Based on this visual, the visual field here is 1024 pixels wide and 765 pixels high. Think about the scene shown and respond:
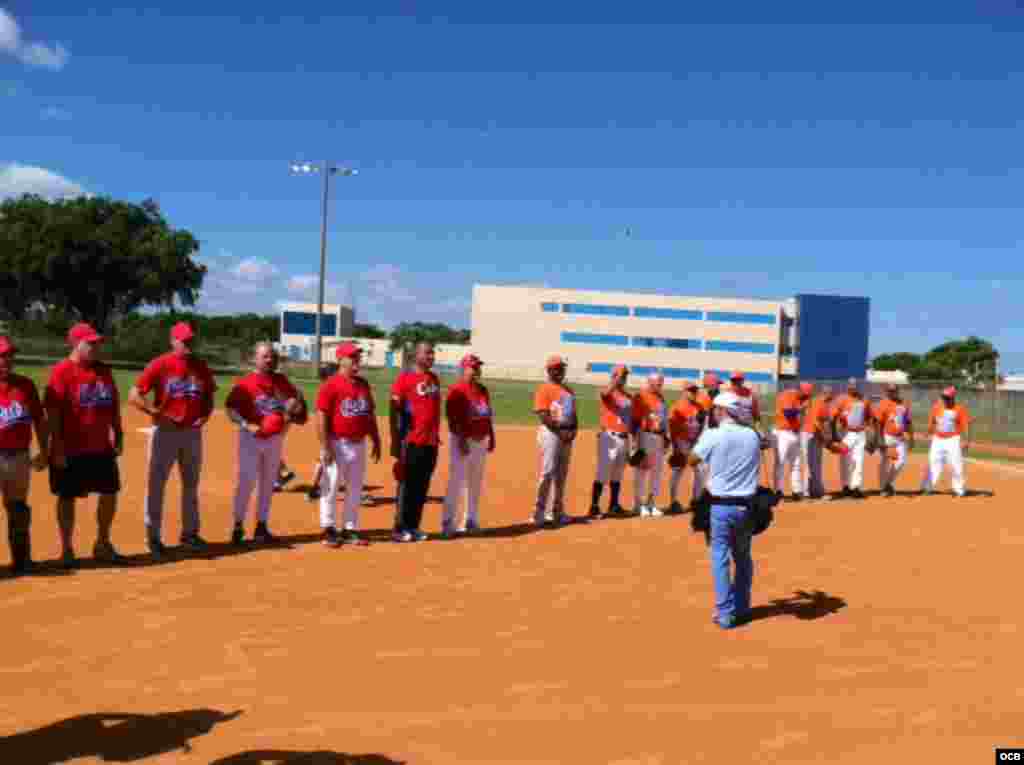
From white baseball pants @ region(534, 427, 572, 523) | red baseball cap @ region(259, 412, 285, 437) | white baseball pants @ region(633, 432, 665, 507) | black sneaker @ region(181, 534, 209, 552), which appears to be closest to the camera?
black sneaker @ region(181, 534, 209, 552)

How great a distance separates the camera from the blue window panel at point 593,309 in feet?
262

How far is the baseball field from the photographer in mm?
4125

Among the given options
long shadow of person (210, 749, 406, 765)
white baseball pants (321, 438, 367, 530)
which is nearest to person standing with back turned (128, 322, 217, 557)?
white baseball pants (321, 438, 367, 530)

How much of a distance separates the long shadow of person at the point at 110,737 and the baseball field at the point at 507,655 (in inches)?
0.5

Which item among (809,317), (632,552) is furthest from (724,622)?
(809,317)

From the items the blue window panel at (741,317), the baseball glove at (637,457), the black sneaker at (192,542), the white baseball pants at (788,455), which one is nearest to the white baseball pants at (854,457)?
the white baseball pants at (788,455)

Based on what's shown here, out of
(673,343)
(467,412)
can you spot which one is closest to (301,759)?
(467,412)

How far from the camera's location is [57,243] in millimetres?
49625

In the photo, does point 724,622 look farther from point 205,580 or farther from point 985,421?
point 985,421

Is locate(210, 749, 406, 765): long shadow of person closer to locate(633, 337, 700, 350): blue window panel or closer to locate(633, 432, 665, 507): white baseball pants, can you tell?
locate(633, 432, 665, 507): white baseball pants

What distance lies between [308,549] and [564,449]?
3.23 meters

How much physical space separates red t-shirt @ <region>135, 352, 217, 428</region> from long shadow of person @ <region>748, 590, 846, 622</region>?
528 cm

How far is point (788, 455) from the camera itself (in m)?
12.6

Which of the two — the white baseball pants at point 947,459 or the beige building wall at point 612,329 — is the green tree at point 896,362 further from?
the white baseball pants at point 947,459
